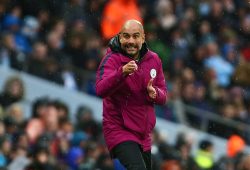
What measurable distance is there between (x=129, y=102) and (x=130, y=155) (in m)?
0.53

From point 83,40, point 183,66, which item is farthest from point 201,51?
point 83,40

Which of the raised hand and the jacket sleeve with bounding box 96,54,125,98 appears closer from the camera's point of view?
the jacket sleeve with bounding box 96,54,125,98

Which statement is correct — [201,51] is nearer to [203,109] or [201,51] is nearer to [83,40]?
[203,109]

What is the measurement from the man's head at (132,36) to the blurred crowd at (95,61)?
374 cm

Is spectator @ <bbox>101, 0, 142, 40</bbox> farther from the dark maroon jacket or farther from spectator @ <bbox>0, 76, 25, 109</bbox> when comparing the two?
the dark maroon jacket

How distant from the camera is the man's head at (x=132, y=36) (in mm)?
9875

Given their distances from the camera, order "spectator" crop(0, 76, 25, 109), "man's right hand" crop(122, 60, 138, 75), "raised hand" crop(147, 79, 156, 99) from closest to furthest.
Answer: "man's right hand" crop(122, 60, 138, 75)
"raised hand" crop(147, 79, 156, 99)
"spectator" crop(0, 76, 25, 109)

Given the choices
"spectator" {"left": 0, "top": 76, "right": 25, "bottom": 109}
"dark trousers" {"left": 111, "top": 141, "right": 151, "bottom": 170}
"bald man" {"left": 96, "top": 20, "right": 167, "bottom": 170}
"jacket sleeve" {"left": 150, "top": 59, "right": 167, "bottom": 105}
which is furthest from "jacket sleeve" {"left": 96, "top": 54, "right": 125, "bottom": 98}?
"spectator" {"left": 0, "top": 76, "right": 25, "bottom": 109}

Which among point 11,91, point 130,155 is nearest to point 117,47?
point 130,155

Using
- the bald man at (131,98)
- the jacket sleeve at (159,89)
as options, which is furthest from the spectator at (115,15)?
the bald man at (131,98)

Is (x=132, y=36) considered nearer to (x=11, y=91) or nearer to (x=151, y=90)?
(x=151, y=90)

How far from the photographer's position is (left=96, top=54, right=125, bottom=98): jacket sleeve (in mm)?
9797

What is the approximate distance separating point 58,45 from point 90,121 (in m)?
2.46

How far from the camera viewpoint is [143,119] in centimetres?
1019
